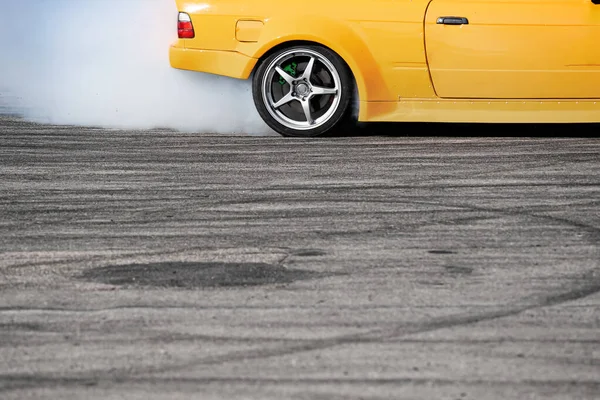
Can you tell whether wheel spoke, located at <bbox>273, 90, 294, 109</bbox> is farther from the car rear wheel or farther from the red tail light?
the red tail light

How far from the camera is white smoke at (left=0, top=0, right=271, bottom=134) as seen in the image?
37.8 feet

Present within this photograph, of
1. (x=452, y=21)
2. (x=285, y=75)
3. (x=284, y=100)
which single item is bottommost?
(x=284, y=100)

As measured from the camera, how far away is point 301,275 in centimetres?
569

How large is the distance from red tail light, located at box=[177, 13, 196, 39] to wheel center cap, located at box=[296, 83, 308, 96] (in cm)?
94

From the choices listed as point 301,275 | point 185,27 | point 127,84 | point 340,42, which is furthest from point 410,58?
point 301,275

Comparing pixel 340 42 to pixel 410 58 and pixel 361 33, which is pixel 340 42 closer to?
pixel 361 33

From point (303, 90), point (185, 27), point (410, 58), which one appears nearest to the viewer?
point (410, 58)

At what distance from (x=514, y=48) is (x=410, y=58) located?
76cm

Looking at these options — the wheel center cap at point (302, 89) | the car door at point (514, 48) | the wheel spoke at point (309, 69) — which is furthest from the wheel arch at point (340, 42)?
the car door at point (514, 48)

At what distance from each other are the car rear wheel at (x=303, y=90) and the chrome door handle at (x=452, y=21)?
31.6 inches

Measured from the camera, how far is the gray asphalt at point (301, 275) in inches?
170

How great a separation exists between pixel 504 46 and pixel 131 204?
3.69 m

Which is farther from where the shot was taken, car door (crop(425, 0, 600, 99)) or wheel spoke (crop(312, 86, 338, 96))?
wheel spoke (crop(312, 86, 338, 96))

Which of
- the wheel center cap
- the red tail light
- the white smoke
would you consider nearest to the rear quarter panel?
the red tail light
